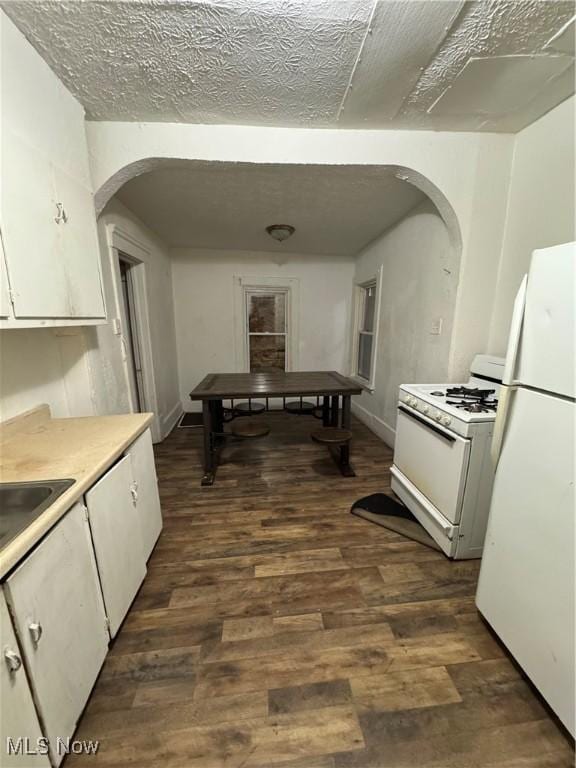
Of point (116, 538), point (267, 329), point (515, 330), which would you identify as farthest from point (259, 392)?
point (267, 329)

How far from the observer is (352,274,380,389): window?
4.04m

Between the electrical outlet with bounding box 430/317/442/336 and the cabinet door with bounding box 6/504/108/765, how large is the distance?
251cm

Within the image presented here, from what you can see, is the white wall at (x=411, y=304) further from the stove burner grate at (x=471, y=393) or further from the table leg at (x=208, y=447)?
the table leg at (x=208, y=447)

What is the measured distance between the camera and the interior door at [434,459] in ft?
5.21

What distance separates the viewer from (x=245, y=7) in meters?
1.08

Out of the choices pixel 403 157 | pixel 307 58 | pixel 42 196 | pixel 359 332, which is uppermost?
pixel 307 58

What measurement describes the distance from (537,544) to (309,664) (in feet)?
3.32

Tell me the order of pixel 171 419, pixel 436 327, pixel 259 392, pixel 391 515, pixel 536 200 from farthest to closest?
pixel 171 419 < pixel 259 392 < pixel 436 327 < pixel 391 515 < pixel 536 200

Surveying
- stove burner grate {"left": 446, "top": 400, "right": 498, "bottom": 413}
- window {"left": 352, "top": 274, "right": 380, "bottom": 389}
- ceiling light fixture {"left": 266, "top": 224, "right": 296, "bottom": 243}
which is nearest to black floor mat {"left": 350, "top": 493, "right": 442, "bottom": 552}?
stove burner grate {"left": 446, "top": 400, "right": 498, "bottom": 413}

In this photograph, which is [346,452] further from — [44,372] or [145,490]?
[44,372]

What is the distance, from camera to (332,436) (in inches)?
100

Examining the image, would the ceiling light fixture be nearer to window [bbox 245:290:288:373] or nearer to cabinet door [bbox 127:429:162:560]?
window [bbox 245:290:288:373]

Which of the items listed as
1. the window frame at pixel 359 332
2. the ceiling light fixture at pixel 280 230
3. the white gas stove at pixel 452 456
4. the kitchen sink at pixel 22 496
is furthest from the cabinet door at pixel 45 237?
the window frame at pixel 359 332

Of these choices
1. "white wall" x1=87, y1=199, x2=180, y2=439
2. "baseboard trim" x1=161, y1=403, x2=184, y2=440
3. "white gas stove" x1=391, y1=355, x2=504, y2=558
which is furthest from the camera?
"baseboard trim" x1=161, y1=403, x2=184, y2=440
